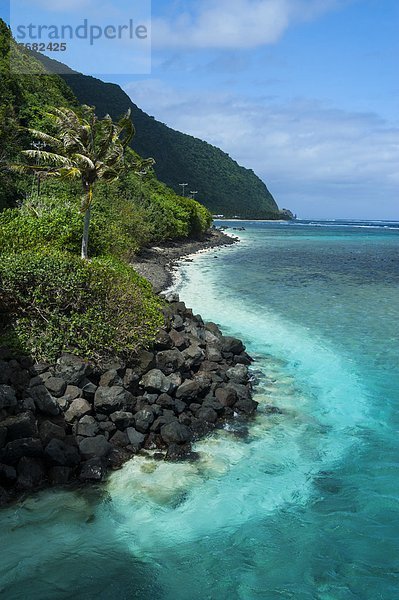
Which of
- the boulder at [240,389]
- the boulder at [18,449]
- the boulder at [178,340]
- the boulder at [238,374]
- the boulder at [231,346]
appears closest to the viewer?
the boulder at [18,449]

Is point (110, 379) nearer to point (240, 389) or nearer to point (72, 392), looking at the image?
point (72, 392)

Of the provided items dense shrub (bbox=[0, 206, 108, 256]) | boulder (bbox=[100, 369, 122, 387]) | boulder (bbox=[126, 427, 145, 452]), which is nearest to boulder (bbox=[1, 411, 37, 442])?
boulder (bbox=[126, 427, 145, 452])

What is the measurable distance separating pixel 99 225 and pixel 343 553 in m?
24.4

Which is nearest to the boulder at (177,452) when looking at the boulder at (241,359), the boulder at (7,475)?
the boulder at (7,475)

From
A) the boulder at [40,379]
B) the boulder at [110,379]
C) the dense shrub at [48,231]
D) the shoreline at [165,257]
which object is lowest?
the boulder at [110,379]

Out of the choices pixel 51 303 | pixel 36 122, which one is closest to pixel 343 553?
pixel 51 303

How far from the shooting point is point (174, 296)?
924 inches

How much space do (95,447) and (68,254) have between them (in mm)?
10657

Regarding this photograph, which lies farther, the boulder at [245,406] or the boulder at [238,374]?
the boulder at [238,374]

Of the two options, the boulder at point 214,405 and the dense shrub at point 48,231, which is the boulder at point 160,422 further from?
the dense shrub at point 48,231

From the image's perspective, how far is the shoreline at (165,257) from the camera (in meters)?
35.5

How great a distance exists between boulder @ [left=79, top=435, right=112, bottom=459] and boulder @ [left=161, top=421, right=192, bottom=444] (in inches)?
57.3

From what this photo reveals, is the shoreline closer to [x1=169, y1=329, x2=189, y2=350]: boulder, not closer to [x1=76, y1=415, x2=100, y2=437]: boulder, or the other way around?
[x1=169, y1=329, x2=189, y2=350]: boulder

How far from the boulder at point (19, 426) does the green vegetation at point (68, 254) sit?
2661mm
